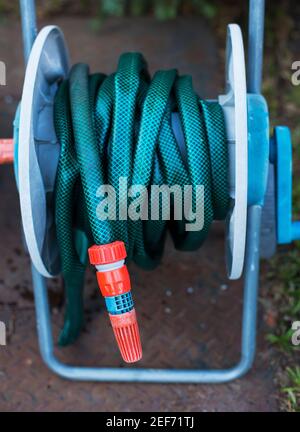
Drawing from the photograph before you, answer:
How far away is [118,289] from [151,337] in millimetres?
701

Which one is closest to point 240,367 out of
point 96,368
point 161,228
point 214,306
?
point 214,306

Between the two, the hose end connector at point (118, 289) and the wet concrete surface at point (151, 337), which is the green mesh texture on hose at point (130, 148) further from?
the wet concrete surface at point (151, 337)

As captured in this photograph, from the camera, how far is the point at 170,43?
2.63 metres

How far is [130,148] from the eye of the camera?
4.71 ft

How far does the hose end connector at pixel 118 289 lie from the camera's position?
1.33m

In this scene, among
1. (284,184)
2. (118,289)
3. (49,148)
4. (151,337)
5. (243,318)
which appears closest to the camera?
(118,289)

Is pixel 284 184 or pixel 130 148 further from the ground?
pixel 130 148

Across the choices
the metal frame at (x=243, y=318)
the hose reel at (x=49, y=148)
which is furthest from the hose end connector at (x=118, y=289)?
the metal frame at (x=243, y=318)

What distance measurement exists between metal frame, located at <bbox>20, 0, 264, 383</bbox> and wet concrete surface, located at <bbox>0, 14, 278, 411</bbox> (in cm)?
7

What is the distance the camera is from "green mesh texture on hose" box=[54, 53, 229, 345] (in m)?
1.43

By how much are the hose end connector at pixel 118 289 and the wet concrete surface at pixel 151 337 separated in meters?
0.59

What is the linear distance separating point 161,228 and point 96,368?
0.58 meters

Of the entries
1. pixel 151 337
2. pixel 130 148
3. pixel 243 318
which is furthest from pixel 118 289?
pixel 151 337

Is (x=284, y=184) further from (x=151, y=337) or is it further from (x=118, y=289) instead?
(x=151, y=337)
